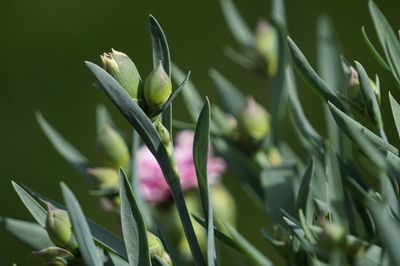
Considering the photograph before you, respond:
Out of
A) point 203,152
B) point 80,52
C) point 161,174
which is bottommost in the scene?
point 80,52

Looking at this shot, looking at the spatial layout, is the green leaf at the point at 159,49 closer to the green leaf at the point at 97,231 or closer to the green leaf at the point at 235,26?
the green leaf at the point at 97,231

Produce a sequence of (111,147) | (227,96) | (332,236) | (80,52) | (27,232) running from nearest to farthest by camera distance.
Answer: (332,236)
(27,232)
(111,147)
(227,96)
(80,52)

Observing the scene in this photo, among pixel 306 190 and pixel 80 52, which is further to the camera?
pixel 80 52

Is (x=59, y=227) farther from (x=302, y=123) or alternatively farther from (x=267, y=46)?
(x=267, y=46)

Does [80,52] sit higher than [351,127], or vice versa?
[351,127]

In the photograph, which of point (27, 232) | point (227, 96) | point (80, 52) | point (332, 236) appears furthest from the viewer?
point (80, 52)

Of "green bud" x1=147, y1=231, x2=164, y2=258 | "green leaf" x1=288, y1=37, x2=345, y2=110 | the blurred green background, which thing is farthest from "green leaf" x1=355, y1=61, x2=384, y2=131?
the blurred green background

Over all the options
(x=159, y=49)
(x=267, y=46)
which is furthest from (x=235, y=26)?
(x=159, y=49)
